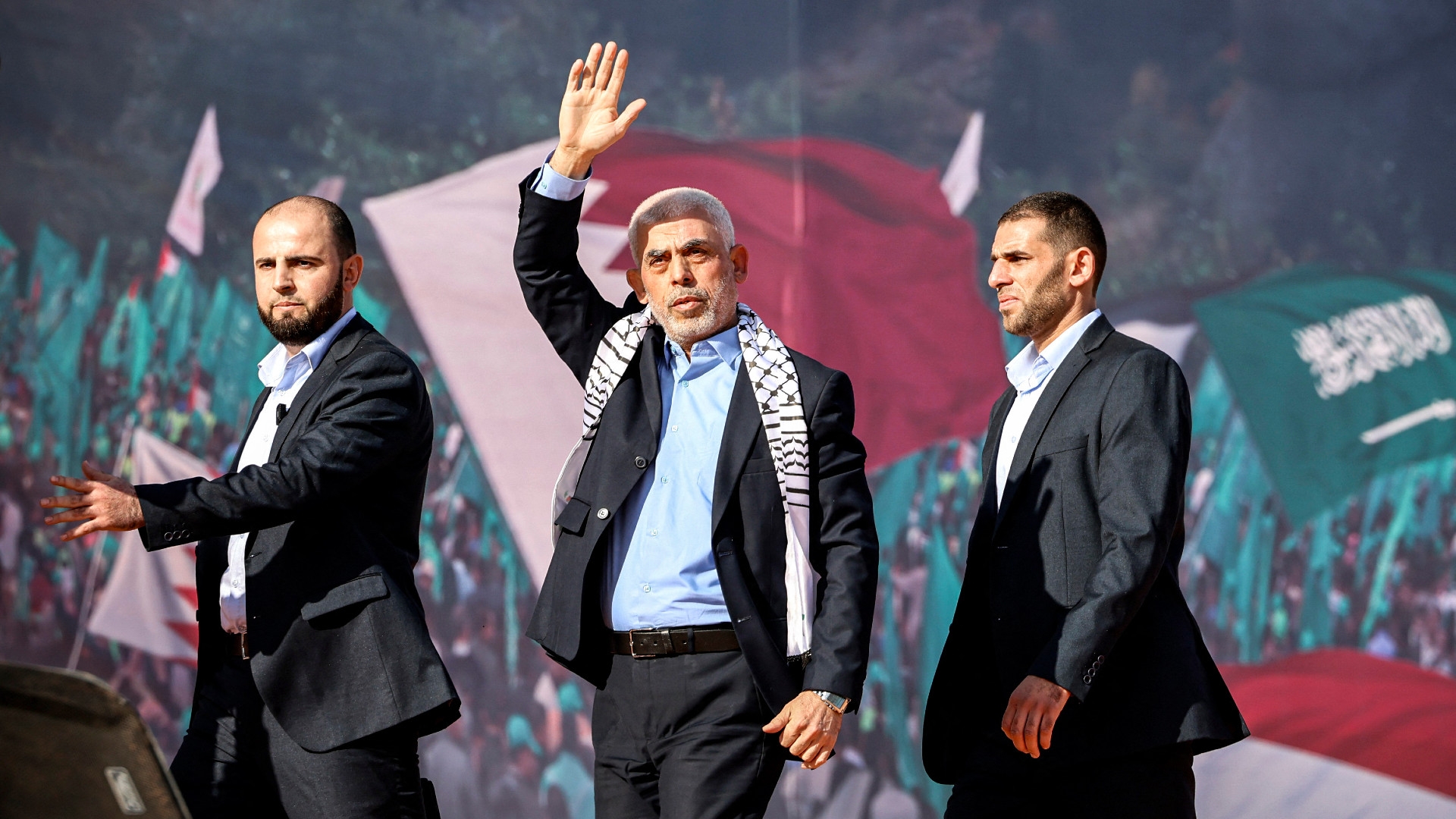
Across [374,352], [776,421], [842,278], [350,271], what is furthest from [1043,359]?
[842,278]

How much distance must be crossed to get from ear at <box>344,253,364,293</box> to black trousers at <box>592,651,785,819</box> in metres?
1.05

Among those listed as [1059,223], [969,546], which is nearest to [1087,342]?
[1059,223]

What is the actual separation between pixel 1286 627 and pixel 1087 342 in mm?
2974

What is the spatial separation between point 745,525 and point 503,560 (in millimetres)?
2884

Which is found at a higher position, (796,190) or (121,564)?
(796,190)

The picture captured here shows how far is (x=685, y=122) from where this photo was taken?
19.2 ft

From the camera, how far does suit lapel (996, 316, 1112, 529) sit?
9.58ft

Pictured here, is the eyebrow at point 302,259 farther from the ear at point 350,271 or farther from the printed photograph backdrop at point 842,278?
the printed photograph backdrop at point 842,278

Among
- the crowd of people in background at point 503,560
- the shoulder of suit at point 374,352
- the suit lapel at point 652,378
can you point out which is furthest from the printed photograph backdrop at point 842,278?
the suit lapel at point 652,378

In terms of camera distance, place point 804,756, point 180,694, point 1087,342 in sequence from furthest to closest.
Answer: point 180,694 < point 1087,342 < point 804,756

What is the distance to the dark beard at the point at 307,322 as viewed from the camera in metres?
3.01

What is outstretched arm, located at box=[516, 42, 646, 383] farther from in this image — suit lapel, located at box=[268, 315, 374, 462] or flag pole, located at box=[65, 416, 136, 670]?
flag pole, located at box=[65, 416, 136, 670]

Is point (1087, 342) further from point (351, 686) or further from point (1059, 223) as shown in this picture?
point (351, 686)

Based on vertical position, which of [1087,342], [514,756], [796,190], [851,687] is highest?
[796,190]
